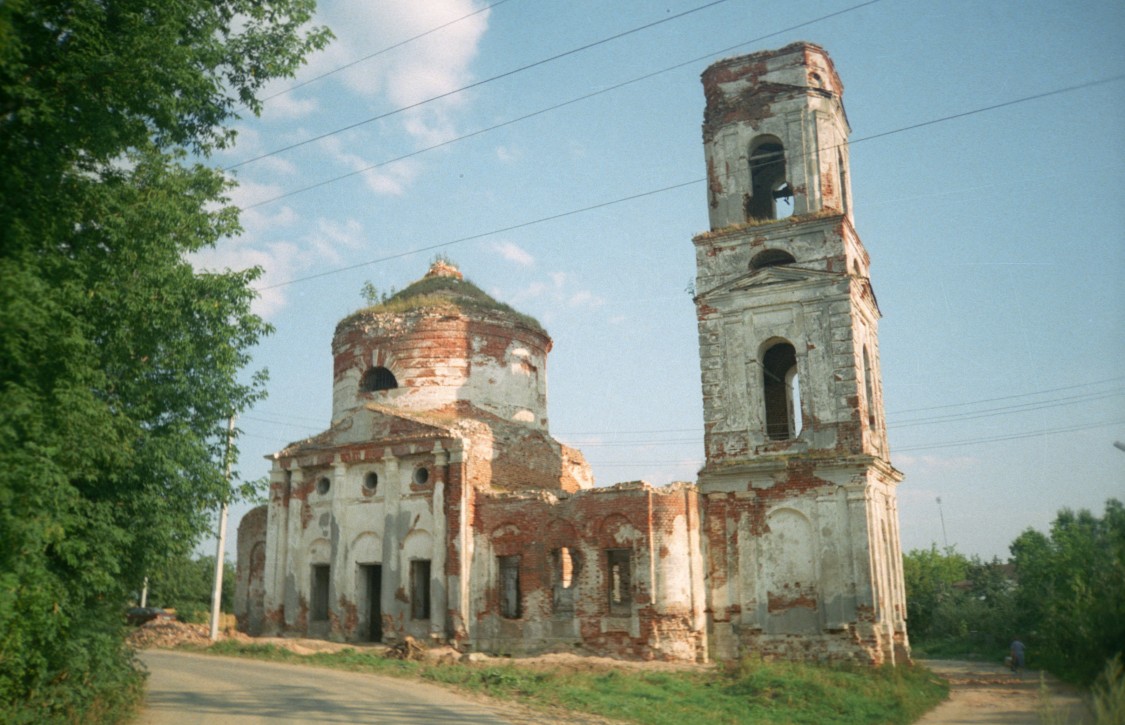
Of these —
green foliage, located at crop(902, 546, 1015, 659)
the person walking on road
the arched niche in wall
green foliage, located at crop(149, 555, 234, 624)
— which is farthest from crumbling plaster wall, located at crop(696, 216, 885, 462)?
green foliage, located at crop(149, 555, 234, 624)

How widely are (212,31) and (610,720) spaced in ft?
32.5

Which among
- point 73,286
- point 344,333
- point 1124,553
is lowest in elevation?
point 1124,553

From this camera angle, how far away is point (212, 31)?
10469 millimetres

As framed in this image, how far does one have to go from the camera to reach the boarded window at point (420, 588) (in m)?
21.3

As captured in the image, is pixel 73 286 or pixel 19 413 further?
pixel 73 286

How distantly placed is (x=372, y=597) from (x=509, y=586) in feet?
11.5

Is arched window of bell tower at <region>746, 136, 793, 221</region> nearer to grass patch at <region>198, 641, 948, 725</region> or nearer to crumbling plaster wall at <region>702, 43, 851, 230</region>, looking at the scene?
crumbling plaster wall at <region>702, 43, 851, 230</region>

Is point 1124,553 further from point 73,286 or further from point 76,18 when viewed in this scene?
point 76,18

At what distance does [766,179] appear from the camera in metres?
21.8

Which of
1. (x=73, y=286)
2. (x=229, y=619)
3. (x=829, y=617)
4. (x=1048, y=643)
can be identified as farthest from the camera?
(x=229, y=619)

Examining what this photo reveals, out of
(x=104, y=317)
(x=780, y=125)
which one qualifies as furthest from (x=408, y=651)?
(x=780, y=125)

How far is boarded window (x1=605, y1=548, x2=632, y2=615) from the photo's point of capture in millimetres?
19422

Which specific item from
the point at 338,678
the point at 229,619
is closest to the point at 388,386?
the point at 229,619

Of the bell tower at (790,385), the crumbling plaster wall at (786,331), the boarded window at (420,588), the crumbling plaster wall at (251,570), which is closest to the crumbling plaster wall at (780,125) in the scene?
the bell tower at (790,385)
